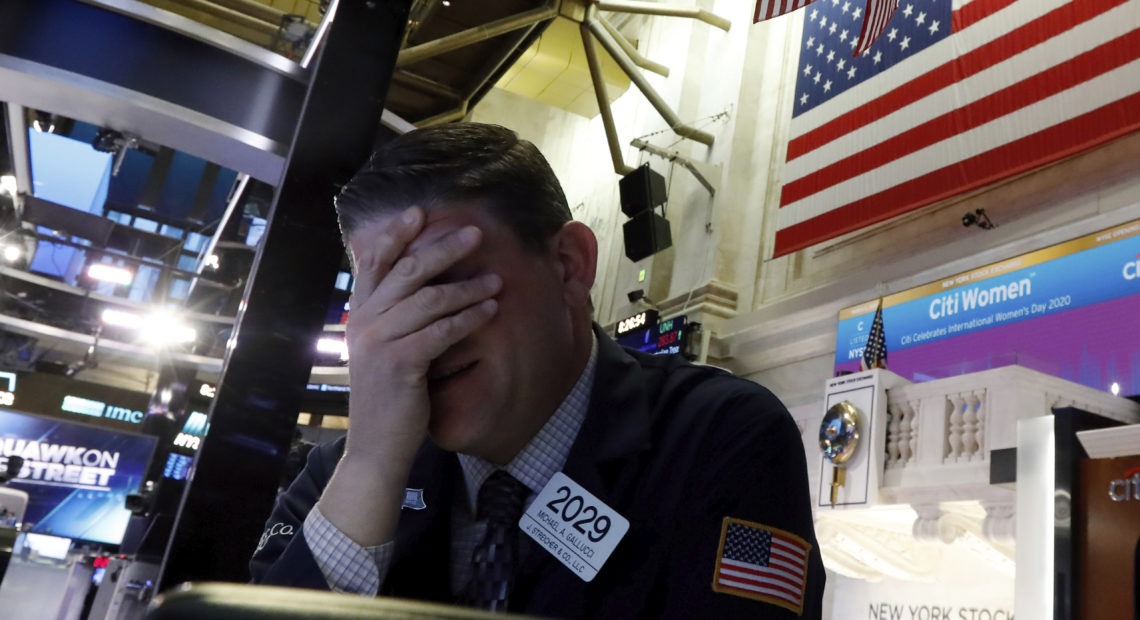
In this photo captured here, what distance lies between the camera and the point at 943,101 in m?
7.74

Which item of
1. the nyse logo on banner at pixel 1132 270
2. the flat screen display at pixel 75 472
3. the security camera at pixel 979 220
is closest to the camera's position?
the nyse logo on banner at pixel 1132 270

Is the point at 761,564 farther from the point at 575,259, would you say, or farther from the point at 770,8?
the point at 770,8

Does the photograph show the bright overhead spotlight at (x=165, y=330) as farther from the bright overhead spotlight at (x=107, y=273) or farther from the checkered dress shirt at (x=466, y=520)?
the checkered dress shirt at (x=466, y=520)

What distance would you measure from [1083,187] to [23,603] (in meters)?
13.4

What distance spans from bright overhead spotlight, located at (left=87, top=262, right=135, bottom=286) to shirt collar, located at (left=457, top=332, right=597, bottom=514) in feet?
69.5

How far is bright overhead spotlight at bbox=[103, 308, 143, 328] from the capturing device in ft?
61.0

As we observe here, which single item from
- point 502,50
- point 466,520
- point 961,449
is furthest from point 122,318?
point 466,520

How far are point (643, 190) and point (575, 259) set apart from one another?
35.3 ft

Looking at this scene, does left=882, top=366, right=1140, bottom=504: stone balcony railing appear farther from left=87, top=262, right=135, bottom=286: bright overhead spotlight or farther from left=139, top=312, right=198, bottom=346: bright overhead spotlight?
left=87, top=262, right=135, bottom=286: bright overhead spotlight

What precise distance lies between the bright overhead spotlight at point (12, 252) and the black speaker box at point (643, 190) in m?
11.2

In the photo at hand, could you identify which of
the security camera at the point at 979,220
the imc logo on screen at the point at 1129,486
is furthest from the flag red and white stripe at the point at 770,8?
the imc logo on screen at the point at 1129,486

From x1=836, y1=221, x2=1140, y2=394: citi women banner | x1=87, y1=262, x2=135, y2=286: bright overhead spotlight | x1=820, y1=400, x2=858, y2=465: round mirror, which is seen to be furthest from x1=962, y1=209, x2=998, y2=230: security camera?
x1=87, y1=262, x2=135, y2=286: bright overhead spotlight

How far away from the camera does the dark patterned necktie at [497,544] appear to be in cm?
120

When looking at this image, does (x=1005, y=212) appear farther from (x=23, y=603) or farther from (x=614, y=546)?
(x=23, y=603)
